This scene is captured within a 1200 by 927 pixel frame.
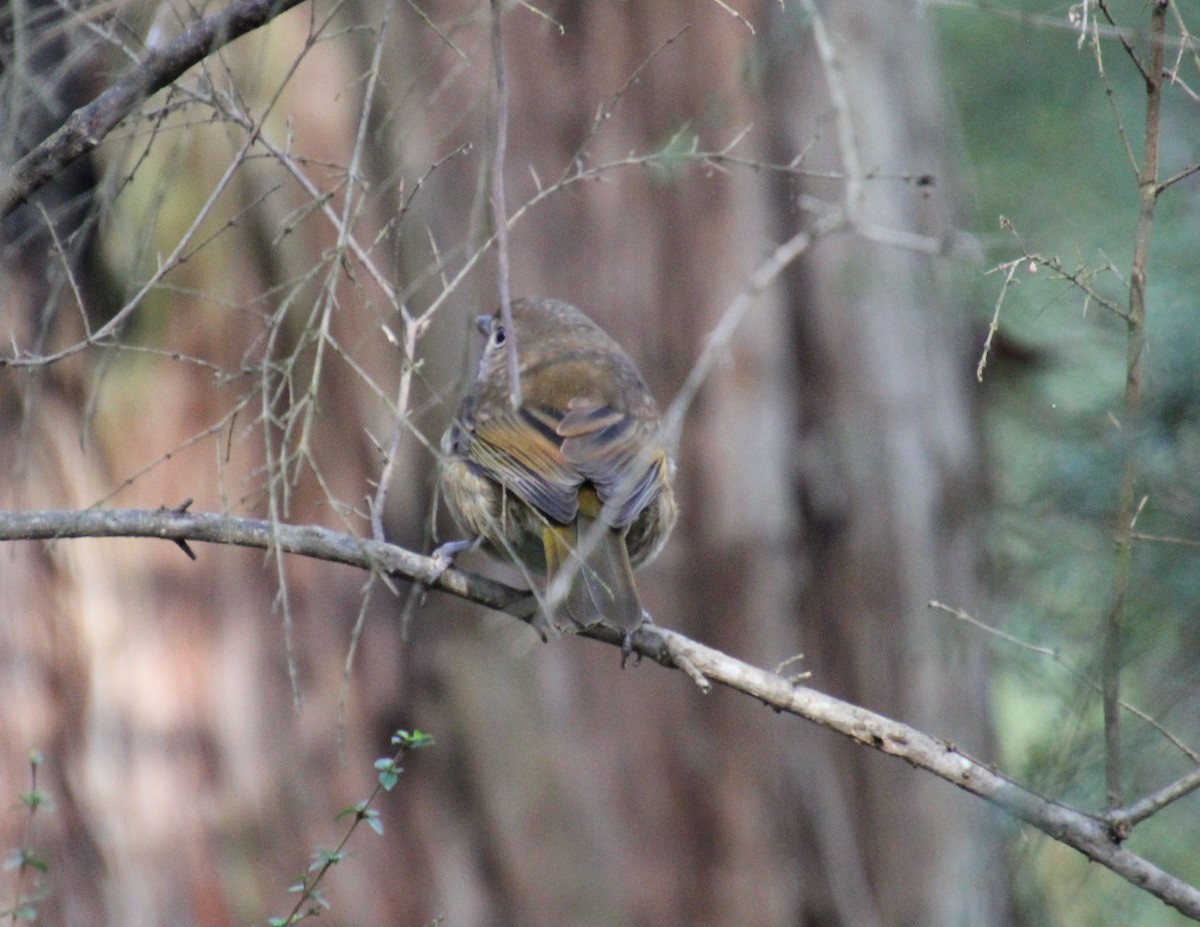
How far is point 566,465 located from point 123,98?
6.23 feet

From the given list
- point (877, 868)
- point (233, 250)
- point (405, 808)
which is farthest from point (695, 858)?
point (233, 250)

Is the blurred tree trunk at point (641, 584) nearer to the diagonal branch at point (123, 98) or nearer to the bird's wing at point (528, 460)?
the bird's wing at point (528, 460)

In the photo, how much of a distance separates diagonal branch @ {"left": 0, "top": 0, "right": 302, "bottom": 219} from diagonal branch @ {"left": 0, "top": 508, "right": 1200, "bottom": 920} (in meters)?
0.63

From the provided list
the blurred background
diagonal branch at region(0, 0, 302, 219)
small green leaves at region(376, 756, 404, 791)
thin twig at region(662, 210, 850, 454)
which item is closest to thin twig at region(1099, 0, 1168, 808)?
thin twig at region(662, 210, 850, 454)

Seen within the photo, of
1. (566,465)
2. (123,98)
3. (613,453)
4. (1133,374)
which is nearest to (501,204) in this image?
(123,98)

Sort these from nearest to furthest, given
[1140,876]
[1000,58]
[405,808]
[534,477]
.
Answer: [1140,876] → [534,477] → [405,808] → [1000,58]

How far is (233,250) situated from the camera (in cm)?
519

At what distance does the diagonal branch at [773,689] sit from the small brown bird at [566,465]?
0.62 metres

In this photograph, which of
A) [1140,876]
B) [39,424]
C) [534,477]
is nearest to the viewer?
[1140,876]

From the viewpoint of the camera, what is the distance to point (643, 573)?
5.69 meters

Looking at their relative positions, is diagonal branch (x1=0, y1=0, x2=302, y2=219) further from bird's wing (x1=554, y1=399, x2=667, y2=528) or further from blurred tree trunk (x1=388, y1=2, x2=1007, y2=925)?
blurred tree trunk (x1=388, y1=2, x2=1007, y2=925)

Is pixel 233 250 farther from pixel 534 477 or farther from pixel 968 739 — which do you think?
pixel 968 739

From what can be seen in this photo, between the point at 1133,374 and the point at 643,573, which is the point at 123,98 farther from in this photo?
the point at 643,573

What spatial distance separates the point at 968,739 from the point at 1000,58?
18.6 ft
